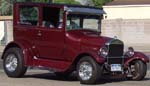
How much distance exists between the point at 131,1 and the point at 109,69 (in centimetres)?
6361

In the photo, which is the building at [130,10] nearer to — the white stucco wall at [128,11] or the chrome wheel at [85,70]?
the white stucco wall at [128,11]

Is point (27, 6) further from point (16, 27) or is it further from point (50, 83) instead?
point (50, 83)

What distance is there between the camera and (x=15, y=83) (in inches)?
626

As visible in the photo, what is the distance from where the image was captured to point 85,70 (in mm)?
15820

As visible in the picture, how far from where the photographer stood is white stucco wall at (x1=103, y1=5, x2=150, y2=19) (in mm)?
70312

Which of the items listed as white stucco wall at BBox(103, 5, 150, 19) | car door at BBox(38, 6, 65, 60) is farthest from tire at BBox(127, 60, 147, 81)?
white stucco wall at BBox(103, 5, 150, 19)

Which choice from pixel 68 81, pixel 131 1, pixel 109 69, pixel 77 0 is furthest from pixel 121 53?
pixel 77 0

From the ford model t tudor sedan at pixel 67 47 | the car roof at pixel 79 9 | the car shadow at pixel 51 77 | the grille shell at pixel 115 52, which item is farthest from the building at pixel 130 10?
the grille shell at pixel 115 52

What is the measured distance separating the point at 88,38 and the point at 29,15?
244 cm

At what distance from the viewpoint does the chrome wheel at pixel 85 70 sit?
51.5ft

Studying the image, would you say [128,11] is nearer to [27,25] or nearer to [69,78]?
[69,78]

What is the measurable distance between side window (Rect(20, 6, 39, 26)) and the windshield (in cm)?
118

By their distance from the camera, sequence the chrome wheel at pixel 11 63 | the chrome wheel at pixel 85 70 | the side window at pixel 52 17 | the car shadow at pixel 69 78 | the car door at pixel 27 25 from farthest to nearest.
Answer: the chrome wheel at pixel 11 63
the car door at pixel 27 25
the car shadow at pixel 69 78
the side window at pixel 52 17
the chrome wheel at pixel 85 70

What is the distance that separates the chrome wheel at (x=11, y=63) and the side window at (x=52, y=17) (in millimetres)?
1478
